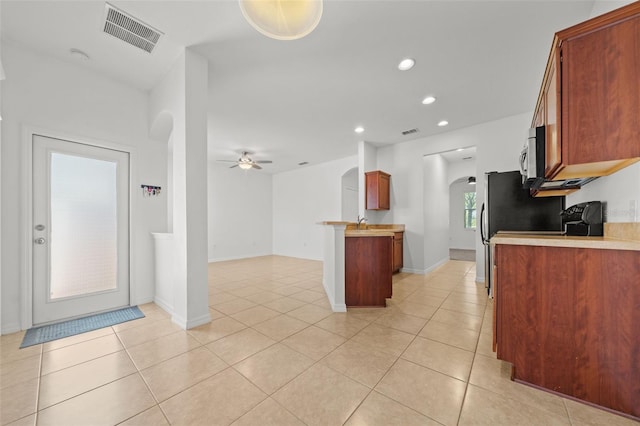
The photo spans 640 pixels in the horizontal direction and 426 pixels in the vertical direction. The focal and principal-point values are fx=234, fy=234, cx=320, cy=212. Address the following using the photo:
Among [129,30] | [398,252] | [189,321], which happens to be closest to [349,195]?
[398,252]

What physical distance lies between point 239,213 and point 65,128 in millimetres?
4916

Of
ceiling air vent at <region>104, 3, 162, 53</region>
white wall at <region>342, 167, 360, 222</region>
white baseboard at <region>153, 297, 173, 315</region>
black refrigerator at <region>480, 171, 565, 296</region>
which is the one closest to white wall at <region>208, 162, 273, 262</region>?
white wall at <region>342, 167, 360, 222</region>

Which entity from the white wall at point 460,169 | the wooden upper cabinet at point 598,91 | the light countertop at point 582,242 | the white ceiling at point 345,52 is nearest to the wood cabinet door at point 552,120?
the wooden upper cabinet at point 598,91

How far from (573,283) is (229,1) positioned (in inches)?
126

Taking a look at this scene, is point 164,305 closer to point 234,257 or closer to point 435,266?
point 234,257

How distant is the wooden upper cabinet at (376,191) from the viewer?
16.5ft

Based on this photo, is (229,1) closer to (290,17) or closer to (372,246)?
(290,17)

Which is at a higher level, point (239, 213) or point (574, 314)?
point (239, 213)

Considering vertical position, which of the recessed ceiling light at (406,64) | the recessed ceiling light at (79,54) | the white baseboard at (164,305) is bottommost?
the white baseboard at (164,305)

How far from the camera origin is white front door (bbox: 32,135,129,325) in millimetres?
2564

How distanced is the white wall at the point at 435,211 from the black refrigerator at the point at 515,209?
158cm

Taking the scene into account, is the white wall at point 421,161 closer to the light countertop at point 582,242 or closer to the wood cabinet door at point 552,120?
the wood cabinet door at point 552,120

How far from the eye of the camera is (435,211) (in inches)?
228

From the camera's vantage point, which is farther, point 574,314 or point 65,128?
point 65,128
